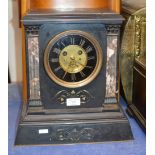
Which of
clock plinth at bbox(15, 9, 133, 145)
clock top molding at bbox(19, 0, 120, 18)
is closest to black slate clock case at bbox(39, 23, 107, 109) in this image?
clock plinth at bbox(15, 9, 133, 145)

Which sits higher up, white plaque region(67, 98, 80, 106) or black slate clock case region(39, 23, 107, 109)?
black slate clock case region(39, 23, 107, 109)

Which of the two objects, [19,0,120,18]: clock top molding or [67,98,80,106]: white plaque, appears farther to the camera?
[19,0,120,18]: clock top molding

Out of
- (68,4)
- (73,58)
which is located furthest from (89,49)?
(68,4)

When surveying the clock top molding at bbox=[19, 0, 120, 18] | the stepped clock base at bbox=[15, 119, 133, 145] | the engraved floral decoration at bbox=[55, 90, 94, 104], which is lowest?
the stepped clock base at bbox=[15, 119, 133, 145]

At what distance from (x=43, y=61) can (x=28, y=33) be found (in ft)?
0.41

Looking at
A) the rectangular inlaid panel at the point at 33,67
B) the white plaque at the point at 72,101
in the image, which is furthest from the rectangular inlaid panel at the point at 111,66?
the rectangular inlaid panel at the point at 33,67

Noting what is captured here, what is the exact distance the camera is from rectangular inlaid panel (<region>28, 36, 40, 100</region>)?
50.1 inches

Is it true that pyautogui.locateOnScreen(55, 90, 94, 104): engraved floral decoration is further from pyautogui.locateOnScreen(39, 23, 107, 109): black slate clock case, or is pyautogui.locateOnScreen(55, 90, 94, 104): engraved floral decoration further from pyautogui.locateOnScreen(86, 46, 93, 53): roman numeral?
pyautogui.locateOnScreen(86, 46, 93, 53): roman numeral

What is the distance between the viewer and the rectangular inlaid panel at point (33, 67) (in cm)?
127

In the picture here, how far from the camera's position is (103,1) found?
1465mm

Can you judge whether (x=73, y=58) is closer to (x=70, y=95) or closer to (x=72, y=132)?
(x=70, y=95)

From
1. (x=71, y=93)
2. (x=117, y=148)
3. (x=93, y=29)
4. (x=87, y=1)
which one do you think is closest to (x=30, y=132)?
(x=71, y=93)
